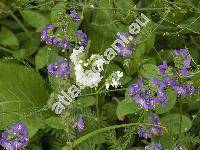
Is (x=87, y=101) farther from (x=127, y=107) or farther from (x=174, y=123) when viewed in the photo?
(x=174, y=123)

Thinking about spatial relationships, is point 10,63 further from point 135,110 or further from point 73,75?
point 135,110

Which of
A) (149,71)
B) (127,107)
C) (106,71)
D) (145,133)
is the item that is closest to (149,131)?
(145,133)

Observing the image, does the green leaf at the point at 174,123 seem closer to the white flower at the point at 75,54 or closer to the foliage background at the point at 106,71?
the foliage background at the point at 106,71

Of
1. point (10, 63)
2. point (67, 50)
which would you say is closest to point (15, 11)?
point (10, 63)

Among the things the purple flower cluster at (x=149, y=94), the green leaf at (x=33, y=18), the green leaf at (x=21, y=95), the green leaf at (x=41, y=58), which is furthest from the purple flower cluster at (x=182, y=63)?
the green leaf at (x=33, y=18)

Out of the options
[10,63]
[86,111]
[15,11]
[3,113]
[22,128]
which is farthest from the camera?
[15,11]

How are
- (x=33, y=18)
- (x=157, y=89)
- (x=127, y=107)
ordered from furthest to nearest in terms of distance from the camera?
1. (x=33, y=18)
2. (x=127, y=107)
3. (x=157, y=89)

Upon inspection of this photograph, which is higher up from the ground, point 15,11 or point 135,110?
point 15,11
